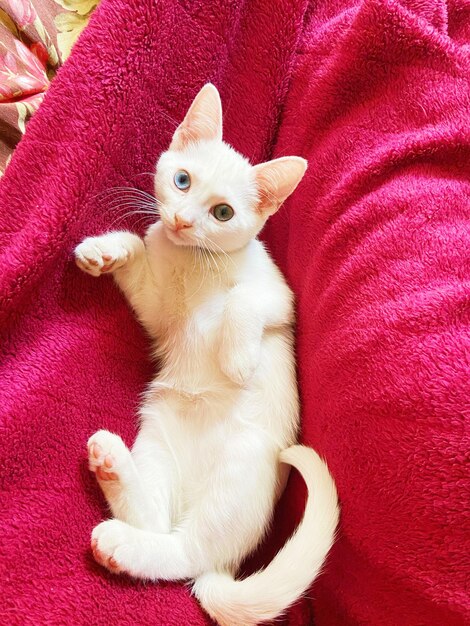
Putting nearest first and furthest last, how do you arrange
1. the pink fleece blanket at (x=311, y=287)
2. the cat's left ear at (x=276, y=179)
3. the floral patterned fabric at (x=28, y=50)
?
1. the pink fleece blanket at (x=311, y=287)
2. the cat's left ear at (x=276, y=179)
3. the floral patterned fabric at (x=28, y=50)

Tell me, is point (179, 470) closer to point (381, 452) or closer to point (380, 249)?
point (381, 452)

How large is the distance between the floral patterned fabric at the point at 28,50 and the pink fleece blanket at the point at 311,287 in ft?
0.73

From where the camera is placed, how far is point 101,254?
89 cm

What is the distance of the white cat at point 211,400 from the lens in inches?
31.0

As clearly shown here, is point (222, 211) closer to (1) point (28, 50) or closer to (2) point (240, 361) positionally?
(2) point (240, 361)

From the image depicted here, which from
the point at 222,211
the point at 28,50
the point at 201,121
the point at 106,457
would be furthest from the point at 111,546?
the point at 28,50

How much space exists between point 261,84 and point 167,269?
0.44m

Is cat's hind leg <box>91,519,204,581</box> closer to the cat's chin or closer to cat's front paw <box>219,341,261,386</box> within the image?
cat's front paw <box>219,341,261,386</box>

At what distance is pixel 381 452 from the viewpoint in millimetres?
720

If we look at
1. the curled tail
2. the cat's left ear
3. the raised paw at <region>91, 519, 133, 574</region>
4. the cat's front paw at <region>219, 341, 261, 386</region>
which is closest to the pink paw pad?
the raised paw at <region>91, 519, 133, 574</region>

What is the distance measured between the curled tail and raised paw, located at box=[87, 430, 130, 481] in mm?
220

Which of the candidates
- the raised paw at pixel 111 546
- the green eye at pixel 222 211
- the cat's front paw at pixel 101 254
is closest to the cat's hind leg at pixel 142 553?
the raised paw at pixel 111 546

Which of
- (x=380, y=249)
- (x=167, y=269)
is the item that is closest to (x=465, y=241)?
(x=380, y=249)

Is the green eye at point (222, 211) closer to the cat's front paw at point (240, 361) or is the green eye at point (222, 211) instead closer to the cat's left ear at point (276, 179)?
the cat's left ear at point (276, 179)
